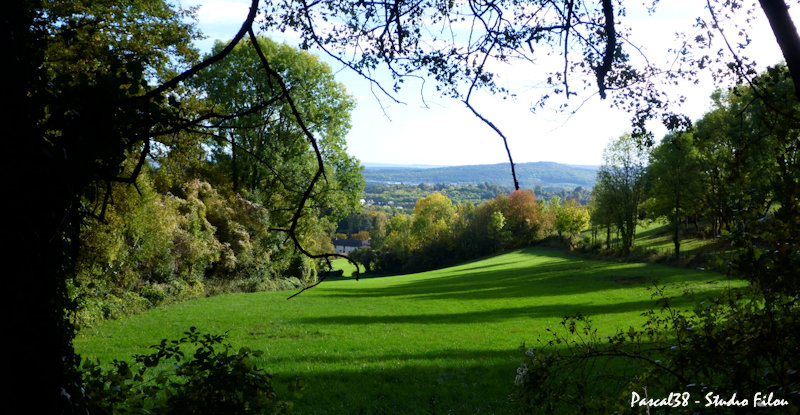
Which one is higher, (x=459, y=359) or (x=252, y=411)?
(x=252, y=411)

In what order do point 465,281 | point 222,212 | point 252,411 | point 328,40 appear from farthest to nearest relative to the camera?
point 465,281, point 222,212, point 328,40, point 252,411

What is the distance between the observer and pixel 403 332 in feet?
49.0

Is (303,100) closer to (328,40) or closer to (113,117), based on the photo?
(328,40)

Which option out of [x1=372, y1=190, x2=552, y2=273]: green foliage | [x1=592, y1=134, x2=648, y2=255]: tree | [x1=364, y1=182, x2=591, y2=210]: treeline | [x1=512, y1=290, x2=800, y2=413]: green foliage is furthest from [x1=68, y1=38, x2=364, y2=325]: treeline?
[x1=364, y1=182, x2=591, y2=210]: treeline

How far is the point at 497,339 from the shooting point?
1338 cm

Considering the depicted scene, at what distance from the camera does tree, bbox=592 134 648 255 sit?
35375 millimetres

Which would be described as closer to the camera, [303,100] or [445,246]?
[303,100]

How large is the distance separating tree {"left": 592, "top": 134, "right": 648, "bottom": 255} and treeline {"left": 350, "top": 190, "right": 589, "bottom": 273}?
17.6 metres

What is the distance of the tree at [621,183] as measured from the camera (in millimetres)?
35375

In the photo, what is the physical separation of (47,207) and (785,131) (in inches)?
136

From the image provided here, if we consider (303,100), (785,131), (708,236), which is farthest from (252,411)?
(708,236)

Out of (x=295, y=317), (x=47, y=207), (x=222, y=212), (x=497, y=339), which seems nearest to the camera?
(x=47, y=207)

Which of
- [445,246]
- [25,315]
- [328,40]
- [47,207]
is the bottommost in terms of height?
[445,246]

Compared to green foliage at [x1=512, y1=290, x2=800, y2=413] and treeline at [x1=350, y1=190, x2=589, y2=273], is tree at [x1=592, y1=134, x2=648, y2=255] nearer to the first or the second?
treeline at [x1=350, y1=190, x2=589, y2=273]
